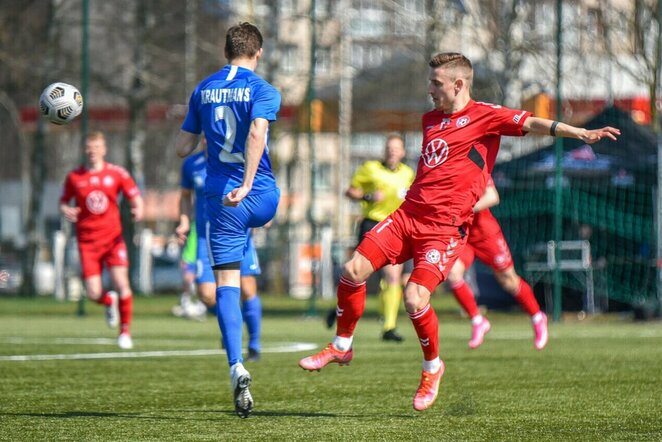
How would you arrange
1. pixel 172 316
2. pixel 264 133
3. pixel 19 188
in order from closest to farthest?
pixel 264 133 < pixel 172 316 < pixel 19 188

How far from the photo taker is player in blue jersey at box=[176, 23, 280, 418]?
7.48m

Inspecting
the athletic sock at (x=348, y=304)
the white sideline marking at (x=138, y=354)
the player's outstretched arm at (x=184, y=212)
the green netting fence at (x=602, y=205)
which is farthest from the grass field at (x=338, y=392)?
the green netting fence at (x=602, y=205)

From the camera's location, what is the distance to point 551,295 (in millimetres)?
19891

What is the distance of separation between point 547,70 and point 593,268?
4.64 meters

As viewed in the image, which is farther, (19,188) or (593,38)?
(19,188)

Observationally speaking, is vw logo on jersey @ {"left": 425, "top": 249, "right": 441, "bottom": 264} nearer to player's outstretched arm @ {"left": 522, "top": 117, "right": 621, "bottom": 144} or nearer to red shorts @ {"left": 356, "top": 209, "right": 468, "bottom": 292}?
red shorts @ {"left": 356, "top": 209, "right": 468, "bottom": 292}

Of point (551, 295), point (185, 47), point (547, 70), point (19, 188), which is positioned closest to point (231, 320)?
point (551, 295)

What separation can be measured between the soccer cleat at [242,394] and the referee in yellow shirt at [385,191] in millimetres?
6785

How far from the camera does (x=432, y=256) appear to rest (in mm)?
7383

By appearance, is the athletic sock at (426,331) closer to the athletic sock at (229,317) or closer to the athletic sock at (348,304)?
the athletic sock at (348,304)

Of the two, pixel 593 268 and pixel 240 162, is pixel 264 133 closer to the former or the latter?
pixel 240 162

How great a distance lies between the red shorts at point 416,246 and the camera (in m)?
7.37

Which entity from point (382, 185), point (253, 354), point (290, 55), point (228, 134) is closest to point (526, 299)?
point (253, 354)

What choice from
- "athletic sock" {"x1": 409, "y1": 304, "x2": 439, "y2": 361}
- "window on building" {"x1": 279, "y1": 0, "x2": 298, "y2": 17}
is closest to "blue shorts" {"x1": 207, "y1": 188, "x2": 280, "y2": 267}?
"athletic sock" {"x1": 409, "y1": 304, "x2": 439, "y2": 361}
